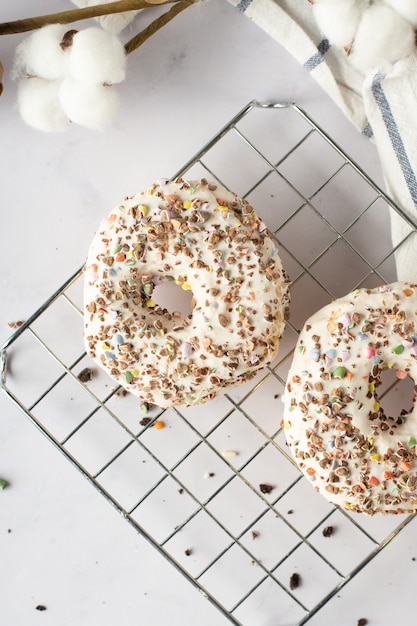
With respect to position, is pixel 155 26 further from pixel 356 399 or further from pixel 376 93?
pixel 356 399

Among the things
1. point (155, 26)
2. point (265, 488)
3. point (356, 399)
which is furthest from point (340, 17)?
point (265, 488)

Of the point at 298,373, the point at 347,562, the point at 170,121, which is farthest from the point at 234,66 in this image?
the point at 347,562

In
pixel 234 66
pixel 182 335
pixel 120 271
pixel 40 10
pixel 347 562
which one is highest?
pixel 40 10

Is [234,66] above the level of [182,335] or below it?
above

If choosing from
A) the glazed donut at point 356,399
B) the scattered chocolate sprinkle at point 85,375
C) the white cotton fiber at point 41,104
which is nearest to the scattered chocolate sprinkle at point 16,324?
the scattered chocolate sprinkle at point 85,375

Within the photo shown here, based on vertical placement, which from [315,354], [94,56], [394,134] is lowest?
[315,354]

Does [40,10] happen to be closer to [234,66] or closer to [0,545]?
[234,66]

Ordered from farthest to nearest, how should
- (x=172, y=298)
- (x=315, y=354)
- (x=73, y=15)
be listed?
(x=172, y=298) → (x=73, y=15) → (x=315, y=354)
